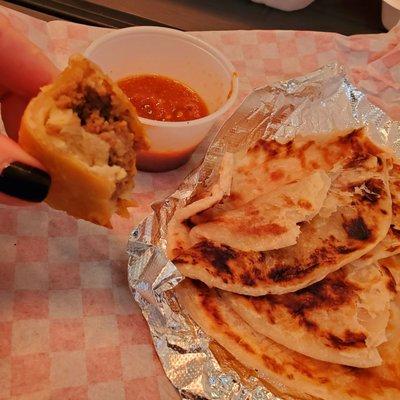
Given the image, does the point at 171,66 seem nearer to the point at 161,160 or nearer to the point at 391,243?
the point at 161,160

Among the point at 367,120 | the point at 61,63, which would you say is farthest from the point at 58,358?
the point at 367,120

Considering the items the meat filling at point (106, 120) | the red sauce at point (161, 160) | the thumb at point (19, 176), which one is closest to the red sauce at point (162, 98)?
the red sauce at point (161, 160)

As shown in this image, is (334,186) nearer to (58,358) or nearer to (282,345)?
(282,345)

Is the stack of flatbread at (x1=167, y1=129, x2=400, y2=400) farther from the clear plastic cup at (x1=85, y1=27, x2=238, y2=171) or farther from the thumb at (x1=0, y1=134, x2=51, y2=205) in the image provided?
the thumb at (x1=0, y1=134, x2=51, y2=205)

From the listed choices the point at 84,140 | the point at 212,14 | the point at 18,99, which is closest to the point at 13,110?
the point at 18,99

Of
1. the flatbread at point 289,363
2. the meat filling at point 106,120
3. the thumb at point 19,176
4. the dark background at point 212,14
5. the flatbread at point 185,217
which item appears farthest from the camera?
the dark background at point 212,14

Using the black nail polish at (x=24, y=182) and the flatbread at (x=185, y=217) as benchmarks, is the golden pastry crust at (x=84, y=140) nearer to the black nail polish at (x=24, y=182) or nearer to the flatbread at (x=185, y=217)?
the black nail polish at (x=24, y=182)
